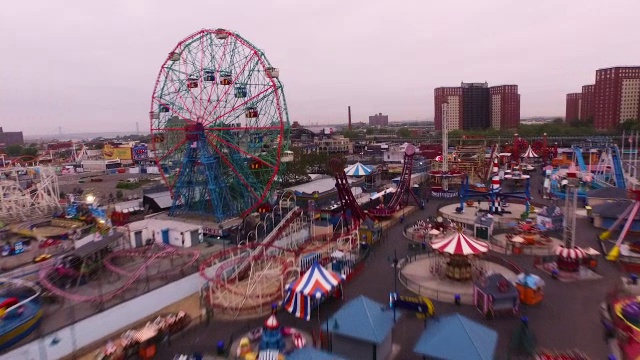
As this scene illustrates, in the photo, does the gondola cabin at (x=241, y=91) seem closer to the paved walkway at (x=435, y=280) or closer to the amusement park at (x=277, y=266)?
the amusement park at (x=277, y=266)

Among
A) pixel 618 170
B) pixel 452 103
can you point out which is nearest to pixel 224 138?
pixel 618 170

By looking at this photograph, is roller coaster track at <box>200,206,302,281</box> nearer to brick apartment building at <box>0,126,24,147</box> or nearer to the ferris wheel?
the ferris wheel

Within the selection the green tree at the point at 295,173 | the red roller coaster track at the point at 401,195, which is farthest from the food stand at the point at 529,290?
the green tree at the point at 295,173

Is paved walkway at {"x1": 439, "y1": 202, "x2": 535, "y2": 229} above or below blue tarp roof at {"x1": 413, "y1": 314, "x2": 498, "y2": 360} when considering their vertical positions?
below

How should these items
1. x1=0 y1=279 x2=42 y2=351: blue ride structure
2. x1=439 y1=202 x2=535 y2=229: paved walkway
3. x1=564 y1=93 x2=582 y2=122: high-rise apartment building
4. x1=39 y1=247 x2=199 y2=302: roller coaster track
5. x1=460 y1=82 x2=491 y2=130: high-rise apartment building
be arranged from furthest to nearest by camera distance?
x1=564 y1=93 x2=582 y2=122: high-rise apartment building
x1=460 y1=82 x2=491 y2=130: high-rise apartment building
x1=439 y1=202 x2=535 y2=229: paved walkway
x1=39 y1=247 x2=199 y2=302: roller coaster track
x1=0 y1=279 x2=42 y2=351: blue ride structure

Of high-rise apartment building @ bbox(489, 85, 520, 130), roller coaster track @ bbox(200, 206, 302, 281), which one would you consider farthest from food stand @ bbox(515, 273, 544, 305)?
high-rise apartment building @ bbox(489, 85, 520, 130)
